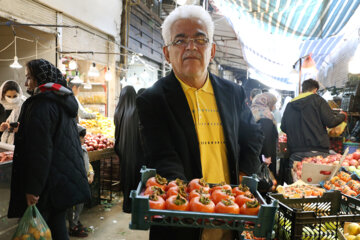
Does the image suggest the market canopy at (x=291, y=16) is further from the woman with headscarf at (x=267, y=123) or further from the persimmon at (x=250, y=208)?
the persimmon at (x=250, y=208)

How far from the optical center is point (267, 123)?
4.88 metres

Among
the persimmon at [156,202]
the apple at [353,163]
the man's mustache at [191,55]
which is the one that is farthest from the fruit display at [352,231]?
the apple at [353,163]

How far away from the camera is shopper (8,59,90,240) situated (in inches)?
99.4

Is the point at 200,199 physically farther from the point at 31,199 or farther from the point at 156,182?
the point at 31,199

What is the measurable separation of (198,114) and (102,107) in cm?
988

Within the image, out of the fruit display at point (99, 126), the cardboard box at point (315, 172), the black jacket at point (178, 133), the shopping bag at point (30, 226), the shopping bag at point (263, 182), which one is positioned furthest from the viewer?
the fruit display at point (99, 126)

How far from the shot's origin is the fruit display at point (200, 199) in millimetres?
1114

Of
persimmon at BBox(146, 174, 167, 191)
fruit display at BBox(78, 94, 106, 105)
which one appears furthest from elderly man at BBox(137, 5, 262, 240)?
fruit display at BBox(78, 94, 106, 105)

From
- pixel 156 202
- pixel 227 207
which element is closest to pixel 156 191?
pixel 156 202

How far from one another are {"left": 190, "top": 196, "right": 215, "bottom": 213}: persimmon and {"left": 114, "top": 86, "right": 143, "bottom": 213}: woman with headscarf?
3.31m

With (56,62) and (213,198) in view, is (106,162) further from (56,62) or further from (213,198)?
(213,198)

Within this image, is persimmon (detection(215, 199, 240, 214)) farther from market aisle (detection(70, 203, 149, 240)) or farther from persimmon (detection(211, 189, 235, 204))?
market aisle (detection(70, 203, 149, 240))

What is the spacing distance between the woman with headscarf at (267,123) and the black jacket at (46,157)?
10.8ft

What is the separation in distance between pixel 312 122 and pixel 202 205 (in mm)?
4145
